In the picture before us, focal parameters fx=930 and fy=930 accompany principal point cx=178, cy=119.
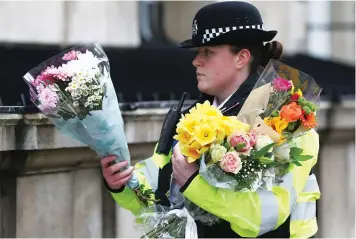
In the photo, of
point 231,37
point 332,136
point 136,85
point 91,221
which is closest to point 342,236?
point 332,136

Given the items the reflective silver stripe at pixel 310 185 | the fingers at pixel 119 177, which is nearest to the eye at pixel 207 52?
the fingers at pixel 119 177

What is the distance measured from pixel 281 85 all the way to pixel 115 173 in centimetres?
76

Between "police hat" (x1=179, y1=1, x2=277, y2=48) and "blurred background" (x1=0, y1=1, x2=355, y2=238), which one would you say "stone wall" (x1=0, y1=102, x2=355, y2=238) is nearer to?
"blurred background" (x1=0, y1=1, x2=355, y2=238)

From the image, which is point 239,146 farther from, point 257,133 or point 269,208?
point 269,208

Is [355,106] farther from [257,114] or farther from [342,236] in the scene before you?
[257,114]

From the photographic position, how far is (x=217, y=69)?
3.89m

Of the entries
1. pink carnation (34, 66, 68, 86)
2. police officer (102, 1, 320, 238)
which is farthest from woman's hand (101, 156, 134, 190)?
Result: pink carnation (34, 66, 68, 86)

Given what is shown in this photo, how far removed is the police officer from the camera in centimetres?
368

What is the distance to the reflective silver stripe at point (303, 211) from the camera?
153 inches

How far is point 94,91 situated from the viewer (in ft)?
11.7

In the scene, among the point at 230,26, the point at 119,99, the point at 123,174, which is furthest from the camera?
the point at 119,99

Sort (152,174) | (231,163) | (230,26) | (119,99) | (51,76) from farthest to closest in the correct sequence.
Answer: (119,99)
(152,174)
(230,26)
(51,76)
(231,163)

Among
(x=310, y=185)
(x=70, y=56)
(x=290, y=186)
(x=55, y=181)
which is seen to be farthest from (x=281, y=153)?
(x=55, y=181)

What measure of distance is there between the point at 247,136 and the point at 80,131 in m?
0.66
